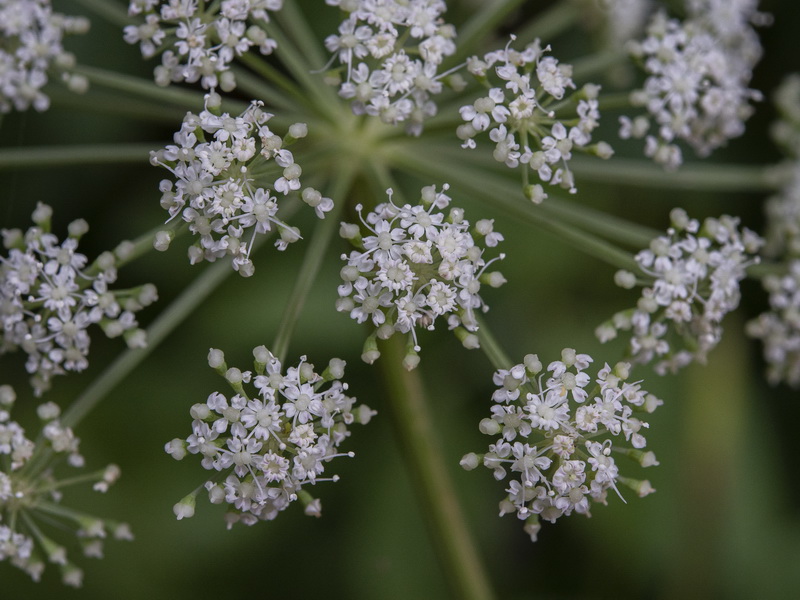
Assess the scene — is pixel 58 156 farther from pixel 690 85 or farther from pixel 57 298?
pixel 690 85

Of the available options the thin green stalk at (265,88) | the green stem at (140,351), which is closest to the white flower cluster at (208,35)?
the thin green stalk at (265,88)

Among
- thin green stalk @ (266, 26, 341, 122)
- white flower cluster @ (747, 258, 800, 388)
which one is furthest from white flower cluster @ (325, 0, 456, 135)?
white flower cluster @ (747, 258, 800, 388)

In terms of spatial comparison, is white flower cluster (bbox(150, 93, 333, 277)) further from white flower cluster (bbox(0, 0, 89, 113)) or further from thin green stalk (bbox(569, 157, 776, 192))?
thin green stalk (bbox(569, 157, 776, 192))

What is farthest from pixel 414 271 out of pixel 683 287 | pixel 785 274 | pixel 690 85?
pixel 785 274

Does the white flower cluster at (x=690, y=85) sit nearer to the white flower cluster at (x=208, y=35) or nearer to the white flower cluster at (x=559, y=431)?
the white flower cluster at (x=559, y=431)

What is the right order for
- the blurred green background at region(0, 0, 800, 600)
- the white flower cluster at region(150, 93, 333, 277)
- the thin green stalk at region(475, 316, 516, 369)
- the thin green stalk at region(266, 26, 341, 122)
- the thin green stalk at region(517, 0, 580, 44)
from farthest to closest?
the blurred green background at region(0, 0, 800, 600)
the thin green stalk at region(517, 0, 580, 44)
the thin green stalk at region(266, 26, 341, 122)
the thin green stalk at region(475, 316, 516, 369)
the white flower cluster at region(150, 93, 333, 277)

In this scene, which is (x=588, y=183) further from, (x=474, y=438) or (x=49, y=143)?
(x=49, y=143)

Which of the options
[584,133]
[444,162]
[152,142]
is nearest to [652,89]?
[584,133]
